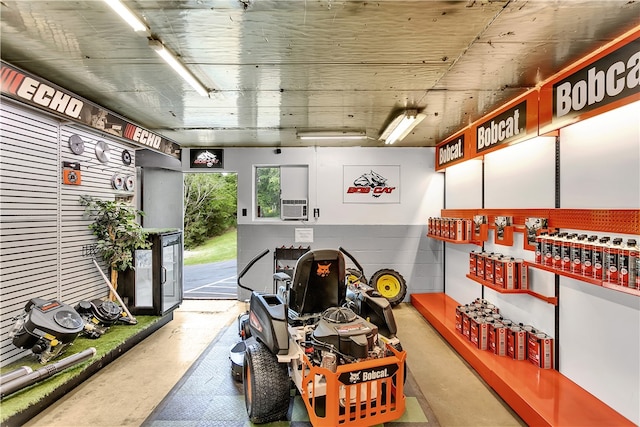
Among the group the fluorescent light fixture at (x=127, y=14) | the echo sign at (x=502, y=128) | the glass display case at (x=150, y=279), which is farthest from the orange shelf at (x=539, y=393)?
the glass display case at (x=150, y=279)

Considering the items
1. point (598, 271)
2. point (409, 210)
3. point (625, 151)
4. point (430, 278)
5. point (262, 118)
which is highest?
point (262, 118)

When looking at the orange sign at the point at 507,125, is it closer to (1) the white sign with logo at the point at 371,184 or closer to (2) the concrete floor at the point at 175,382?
(1) the white sign with logo at the point at 371,184

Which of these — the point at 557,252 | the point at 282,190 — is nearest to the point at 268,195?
the point at 282,190

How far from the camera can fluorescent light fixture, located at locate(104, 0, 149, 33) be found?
174cm

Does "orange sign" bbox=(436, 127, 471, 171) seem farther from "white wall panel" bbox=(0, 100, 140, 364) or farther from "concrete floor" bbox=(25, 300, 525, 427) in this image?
"white wall panel" bbox=(0, 100, 140, 364)

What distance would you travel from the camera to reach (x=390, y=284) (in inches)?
225

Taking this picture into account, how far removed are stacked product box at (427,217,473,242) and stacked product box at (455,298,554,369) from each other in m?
1.16

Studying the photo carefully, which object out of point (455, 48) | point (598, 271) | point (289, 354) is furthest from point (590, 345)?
point (455, 48)

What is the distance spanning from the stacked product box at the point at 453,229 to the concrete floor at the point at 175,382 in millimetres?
1495

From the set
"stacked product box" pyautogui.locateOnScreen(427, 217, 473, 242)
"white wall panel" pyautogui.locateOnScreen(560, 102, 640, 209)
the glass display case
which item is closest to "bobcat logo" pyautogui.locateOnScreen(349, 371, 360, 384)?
"white wall panel" pyautogui.locateOnScreen(560, 102, 640, 209)

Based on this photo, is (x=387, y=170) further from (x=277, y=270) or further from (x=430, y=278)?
(x=277, y=270)

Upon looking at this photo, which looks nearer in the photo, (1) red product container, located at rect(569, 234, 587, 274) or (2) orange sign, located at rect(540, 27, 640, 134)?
(2) orange sign, located at rect(540, 27, 640, 134)

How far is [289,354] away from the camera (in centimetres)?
234

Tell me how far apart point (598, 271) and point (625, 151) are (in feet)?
3.18
